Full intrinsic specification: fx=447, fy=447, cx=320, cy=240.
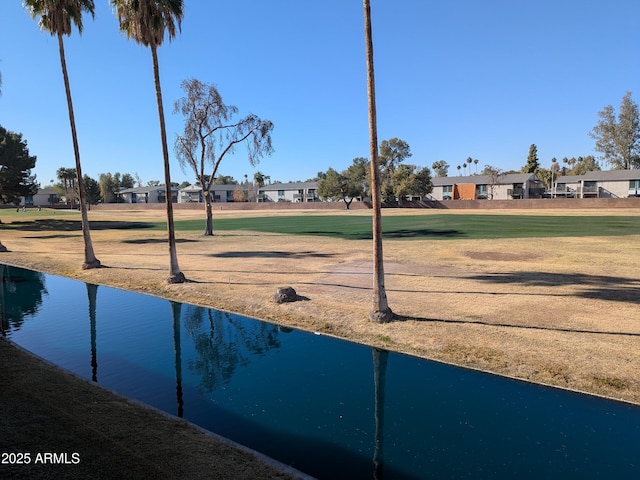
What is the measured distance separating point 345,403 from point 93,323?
1030cm

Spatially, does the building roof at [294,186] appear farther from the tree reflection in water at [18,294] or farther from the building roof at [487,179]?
the tree reflection in water at [18,294]

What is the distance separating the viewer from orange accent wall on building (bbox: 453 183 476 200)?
4481 inches

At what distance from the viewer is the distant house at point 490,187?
109m

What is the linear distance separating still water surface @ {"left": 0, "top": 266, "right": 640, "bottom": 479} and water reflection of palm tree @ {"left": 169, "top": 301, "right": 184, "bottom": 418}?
0.05m

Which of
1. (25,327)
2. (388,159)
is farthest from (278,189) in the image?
(25,327)

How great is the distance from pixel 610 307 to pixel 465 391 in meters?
7.55

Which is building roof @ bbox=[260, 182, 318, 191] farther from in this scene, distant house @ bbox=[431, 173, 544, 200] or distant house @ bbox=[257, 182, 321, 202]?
distant house @ bbox=[431, 173, 544, 200]

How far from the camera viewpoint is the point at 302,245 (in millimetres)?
33500

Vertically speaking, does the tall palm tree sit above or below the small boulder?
above

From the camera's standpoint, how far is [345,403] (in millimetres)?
9047

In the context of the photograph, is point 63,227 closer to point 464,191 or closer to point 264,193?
point 464,191

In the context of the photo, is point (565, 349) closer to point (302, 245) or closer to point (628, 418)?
point (628, 418)

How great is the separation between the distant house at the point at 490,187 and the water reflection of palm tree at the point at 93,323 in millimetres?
102448

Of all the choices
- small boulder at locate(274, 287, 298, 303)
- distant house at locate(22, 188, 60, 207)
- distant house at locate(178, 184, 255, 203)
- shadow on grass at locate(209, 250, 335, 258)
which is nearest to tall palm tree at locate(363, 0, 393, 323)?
small boulder at locate(274, 287, 298, 303)
